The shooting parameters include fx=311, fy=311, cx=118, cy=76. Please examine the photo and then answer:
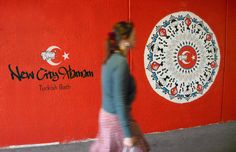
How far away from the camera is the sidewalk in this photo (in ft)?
10.6

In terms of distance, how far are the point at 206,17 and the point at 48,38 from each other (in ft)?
6.30

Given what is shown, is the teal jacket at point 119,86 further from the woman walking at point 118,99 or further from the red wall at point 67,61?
the red wall at point 67,61

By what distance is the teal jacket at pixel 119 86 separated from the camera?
5.60 feet

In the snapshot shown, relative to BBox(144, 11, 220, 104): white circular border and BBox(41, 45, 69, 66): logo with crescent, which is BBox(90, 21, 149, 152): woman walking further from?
BBox(144, 11, 220, 104): white circular border

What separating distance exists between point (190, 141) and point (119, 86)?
6.79ft

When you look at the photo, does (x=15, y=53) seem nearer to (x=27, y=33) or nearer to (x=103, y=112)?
(x=27, y=33)

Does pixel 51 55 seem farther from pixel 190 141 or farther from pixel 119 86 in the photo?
pixel 190 141

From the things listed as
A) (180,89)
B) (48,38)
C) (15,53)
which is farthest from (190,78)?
(15,53)

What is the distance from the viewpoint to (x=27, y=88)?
3174 mm

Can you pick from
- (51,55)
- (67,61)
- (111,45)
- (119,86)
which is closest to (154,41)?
(67,61)

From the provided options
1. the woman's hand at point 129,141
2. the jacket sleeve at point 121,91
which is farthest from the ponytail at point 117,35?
the woman's hand at point 129,141

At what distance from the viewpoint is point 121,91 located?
1.70m

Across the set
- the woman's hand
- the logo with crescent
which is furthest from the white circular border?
the woman's hand

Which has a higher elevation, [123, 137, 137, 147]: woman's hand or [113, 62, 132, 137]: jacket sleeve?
[113, 62, 132, 137]: jacket sleeve
